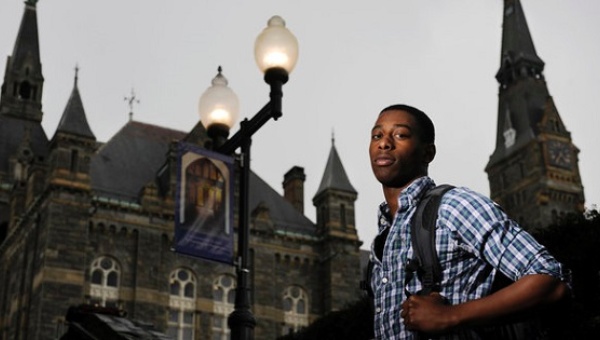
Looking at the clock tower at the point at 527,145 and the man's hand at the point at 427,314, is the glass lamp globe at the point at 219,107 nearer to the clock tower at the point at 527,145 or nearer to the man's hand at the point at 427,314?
the man's hand at the point at 427,314

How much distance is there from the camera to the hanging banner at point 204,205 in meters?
10.8

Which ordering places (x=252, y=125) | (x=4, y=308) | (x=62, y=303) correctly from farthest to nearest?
(x=4, y=308) → (x=62, y=303) → (x=252, y=125)

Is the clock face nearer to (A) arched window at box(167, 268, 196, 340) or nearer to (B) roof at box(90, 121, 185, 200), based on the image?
(B) roof at box(90, 121, 185, 200)

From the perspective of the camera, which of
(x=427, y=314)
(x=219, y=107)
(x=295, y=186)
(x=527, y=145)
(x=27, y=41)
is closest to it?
(x=427, y=314)

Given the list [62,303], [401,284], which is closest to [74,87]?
[62,303]

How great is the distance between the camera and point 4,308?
36.8 m

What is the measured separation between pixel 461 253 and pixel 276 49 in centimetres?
729

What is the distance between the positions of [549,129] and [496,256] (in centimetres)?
7132

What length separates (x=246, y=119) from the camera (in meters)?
9.98

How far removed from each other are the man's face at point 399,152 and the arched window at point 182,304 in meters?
31.3

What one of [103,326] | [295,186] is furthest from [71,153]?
[103,326]

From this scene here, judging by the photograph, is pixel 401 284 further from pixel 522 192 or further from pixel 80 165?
pixel 522 192

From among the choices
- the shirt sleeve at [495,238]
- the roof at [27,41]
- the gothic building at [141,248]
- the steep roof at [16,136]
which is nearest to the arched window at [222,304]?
the gothic building at [141,248]

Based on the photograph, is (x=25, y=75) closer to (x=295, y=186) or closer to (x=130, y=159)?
(x=130, y=159)
